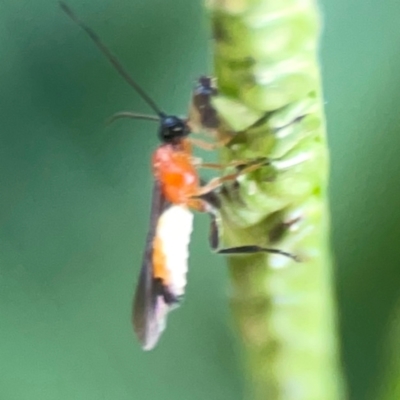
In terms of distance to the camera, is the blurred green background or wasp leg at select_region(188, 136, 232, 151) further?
the blurred green background

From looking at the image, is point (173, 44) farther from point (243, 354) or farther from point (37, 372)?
point (37, 372)

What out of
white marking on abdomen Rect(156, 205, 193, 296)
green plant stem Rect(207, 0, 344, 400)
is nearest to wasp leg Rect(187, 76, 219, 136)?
green plant stem Rect(207, 0, 344, 400)

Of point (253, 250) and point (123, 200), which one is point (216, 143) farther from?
point (123, 200)

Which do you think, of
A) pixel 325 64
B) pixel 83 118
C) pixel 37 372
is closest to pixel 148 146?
pixel 83 118

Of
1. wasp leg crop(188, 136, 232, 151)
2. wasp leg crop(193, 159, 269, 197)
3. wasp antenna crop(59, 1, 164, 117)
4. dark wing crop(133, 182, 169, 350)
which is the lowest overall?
dark wing crop(133, 182, 169, 350)

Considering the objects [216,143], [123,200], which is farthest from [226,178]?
[123,200]

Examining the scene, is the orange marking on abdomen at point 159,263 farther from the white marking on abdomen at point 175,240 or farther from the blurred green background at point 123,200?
the blurred green background at point 123,200

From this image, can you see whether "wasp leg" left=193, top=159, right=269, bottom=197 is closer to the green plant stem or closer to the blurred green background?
the green plant stem
